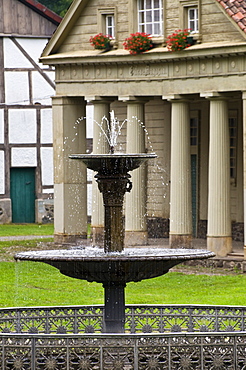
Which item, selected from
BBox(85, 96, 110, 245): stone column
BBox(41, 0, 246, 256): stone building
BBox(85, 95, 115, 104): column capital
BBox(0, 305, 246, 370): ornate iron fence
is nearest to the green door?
BBox(41, 0, 246, 256): stone building

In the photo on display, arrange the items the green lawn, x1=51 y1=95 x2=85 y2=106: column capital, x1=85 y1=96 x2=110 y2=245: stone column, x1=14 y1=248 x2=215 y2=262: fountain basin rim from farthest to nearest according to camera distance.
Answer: x1=51 y1=95 x2=85 y2=106: column capital < x1=85 y1=96 x2=110 y2=245: stone column < the green lawn < x1=14 y1=248 x2=215 y2=262: fountain basin rim

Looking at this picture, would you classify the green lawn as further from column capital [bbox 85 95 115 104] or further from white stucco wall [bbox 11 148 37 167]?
white stucco wall [bbox 11 148 37 167]

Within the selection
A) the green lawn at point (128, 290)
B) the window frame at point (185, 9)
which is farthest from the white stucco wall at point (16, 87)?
the green lawn at point (128, 290)

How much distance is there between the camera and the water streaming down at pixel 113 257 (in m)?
16.1

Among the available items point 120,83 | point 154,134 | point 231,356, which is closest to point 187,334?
point 231,356

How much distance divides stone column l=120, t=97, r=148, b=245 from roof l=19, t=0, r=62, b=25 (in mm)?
13838

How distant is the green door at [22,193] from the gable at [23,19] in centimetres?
490

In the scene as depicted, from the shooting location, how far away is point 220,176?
2838 centimetres

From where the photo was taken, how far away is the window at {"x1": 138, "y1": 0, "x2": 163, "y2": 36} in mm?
30156

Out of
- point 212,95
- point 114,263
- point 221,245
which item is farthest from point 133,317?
point 212,95

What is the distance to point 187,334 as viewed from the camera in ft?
48.4

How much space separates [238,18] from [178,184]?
4361mm

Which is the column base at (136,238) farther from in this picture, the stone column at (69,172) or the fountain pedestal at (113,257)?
the fountain pedestal at (113,257)

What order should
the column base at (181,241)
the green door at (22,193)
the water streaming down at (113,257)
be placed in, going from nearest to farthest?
the water streaming down at (113,257) < the column base at (181,241) < the green door at (22,193)
